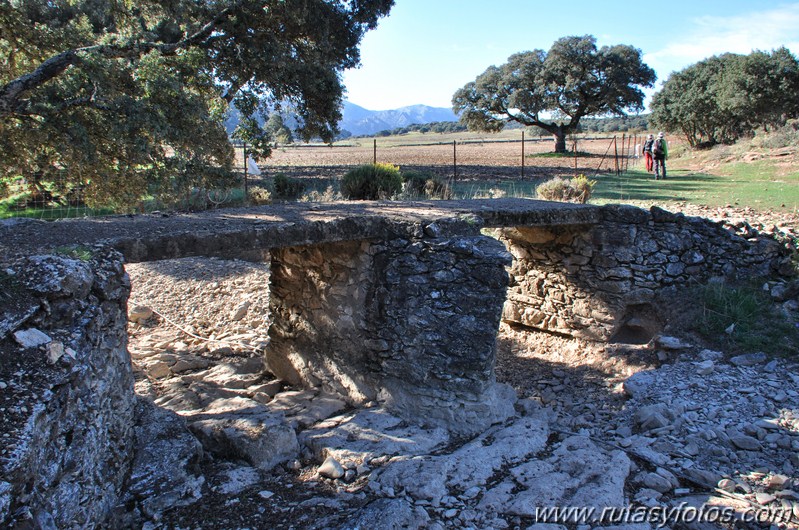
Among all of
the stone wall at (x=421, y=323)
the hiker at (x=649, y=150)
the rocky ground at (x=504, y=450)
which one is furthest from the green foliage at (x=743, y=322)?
the hiker at (x=649, y=150)

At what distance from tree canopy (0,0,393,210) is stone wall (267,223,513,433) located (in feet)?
13.3

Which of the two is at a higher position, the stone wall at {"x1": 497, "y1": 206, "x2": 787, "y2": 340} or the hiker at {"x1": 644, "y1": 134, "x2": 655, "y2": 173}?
the hiker at {"x1": 644, "y1": 134, "x2": 655, "y2": 173}

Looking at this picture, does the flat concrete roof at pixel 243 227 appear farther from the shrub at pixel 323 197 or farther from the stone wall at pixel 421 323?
the shrub at pixel 323 197

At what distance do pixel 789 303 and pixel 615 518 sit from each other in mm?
4530

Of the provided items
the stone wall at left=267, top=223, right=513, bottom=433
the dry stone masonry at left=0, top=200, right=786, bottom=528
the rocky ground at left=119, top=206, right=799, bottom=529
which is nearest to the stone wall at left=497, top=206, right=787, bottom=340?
the dry stone masonry at left=0, top=200, right=786, bottom=528

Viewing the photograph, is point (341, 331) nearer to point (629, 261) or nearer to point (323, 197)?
point (629, 261)

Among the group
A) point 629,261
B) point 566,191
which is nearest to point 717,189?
point 566,191

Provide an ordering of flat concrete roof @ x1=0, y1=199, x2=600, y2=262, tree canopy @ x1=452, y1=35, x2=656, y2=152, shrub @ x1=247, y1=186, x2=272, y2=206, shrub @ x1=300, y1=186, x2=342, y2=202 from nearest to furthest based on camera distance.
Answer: flat concrete roof @ x1=0, y1=199, x2=600, y2=262
shrub @ x1=300, y1=186, x2=342, y2=202
shrub @ x1=247, y1=186, x2=272, y2=206
tree canopy @ x1=452, y1=35, x2=656, y2=152

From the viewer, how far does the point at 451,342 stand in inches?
192

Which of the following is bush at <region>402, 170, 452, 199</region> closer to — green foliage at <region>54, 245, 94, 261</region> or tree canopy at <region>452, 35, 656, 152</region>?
green foliage at <region>54, 245, 94, 261</region>

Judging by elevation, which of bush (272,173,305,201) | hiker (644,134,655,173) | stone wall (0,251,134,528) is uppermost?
hiker (644,134,655,173)

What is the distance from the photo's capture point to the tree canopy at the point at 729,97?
2697 cm

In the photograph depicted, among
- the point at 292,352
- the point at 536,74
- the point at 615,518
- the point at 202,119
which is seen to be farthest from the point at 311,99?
the point at 536,74

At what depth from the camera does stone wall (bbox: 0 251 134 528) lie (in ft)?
7.84
